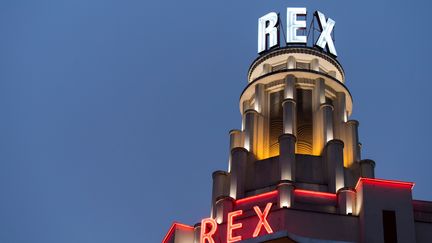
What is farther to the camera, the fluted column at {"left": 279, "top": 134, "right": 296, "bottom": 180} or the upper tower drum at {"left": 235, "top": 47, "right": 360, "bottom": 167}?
the upper tower drum at {"left": 235, "top": 47, "right": 360, "bottom": 167}

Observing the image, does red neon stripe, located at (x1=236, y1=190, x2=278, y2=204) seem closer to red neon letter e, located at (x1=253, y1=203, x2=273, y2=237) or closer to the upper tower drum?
red neon letter e, located at (x1=253, y1=203, x2=273, y2=237)

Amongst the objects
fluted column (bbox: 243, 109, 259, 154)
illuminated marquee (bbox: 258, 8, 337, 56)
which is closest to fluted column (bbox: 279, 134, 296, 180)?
fluted column (bbox: 243, 109, 259, 154)

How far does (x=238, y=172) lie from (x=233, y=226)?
5.61 meters

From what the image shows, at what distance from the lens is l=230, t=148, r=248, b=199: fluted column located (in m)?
51.0

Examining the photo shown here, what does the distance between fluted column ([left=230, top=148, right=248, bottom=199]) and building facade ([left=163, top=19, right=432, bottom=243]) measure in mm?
67

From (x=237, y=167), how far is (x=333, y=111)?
8.02m

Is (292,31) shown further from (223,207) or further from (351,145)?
(223,207)

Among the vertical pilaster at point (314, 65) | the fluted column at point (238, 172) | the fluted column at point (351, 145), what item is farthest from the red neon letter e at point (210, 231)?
the vertical pilaster at point (314, 65)

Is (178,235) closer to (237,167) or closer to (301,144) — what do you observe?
(237,167)

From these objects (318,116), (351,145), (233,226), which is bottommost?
(233,226)

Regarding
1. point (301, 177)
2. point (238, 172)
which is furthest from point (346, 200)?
point (238, 172)

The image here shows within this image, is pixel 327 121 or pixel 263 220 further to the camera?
pixel 327 121

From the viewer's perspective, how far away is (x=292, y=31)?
59.3 metres

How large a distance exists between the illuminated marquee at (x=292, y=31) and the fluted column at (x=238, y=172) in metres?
9.74
